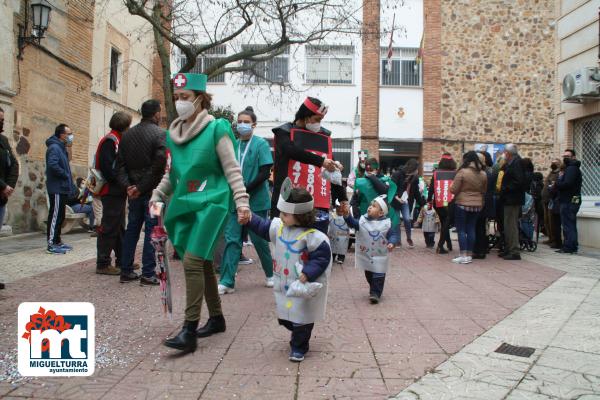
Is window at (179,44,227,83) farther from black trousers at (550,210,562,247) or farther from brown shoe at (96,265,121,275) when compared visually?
brown shoe at (96,265,121,275)

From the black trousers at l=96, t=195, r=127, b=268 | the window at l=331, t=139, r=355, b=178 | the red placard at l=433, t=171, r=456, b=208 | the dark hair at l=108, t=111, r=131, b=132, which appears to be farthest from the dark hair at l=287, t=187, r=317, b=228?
the window at l=331, t=139, r=355, b=178

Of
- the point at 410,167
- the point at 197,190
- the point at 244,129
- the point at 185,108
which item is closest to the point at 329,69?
the point at 410,167

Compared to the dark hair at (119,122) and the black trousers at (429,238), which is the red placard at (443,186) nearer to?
the black trousers at (429,238)

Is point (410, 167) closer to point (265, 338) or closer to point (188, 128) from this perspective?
point (265, 338)

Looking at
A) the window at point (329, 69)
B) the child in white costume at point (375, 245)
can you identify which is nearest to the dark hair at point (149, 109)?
the child in white costume at point (375, 245)

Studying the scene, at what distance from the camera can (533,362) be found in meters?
3.51

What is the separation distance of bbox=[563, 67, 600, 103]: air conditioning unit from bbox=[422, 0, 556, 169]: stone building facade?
912cm

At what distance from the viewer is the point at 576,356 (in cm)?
364

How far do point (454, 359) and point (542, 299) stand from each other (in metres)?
2.42

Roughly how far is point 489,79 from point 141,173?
17.6 metres

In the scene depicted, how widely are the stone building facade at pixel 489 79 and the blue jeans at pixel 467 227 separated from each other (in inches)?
458

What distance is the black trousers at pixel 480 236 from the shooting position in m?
9.10

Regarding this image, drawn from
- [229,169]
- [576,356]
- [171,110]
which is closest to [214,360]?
[229,169]

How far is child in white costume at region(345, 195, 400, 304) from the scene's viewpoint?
5289mm
